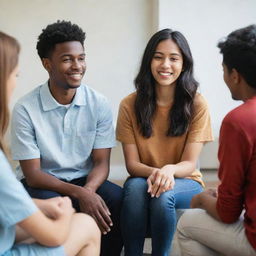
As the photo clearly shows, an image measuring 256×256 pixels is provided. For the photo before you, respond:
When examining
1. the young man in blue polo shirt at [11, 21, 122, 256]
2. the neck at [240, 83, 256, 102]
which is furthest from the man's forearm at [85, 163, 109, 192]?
the neck at [240, 83, 256, 102]

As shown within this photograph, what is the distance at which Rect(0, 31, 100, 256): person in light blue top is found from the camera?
3.46 feet

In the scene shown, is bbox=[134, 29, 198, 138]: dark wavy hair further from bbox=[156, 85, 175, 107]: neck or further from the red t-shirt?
the red t-shirt

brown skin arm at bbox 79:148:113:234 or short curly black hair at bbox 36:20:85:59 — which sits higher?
short curly black hair at bbox 36:20:85:59

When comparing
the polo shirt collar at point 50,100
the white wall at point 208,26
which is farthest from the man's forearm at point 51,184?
the white wall at point 208,26

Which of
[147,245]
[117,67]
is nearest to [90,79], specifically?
[117,67]

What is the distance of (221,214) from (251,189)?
5.6 inches

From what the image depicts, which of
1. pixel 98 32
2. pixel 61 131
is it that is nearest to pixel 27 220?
pixel 61 131

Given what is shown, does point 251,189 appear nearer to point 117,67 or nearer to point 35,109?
point 35,109

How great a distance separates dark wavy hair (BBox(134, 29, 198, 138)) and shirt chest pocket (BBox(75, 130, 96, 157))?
24 cm

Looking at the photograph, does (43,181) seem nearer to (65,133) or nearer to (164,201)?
(65,133)

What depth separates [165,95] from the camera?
1975mm

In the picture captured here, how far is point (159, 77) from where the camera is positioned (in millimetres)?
1904

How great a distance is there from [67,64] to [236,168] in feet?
3.16

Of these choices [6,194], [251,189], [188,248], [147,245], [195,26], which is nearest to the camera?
[6,194]
